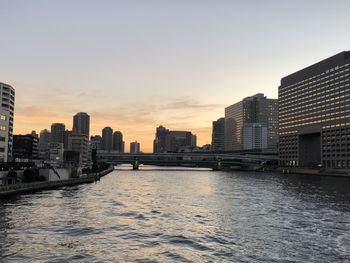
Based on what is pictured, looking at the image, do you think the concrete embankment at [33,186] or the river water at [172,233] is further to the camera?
the concrete embankment at [33,186]

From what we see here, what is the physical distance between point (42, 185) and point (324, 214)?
67178 millimetres

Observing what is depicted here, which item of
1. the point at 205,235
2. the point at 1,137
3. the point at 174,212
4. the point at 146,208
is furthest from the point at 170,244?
the point at 1,137

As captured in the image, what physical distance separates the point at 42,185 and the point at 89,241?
66.6m

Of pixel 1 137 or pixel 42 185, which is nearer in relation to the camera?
pixel 42 185

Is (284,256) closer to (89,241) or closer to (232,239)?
(232,239)

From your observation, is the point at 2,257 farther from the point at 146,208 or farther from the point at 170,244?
the point at 146,208

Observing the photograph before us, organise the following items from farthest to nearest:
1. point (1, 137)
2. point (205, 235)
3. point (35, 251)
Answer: point (1, 137) → point (205, 235) → point (35, 251)

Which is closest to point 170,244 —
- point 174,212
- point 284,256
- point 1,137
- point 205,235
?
point 205,235

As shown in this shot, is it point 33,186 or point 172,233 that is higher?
point 33,186

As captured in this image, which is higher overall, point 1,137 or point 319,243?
point 1,137

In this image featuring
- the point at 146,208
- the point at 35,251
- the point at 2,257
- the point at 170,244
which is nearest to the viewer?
the point at 2,257

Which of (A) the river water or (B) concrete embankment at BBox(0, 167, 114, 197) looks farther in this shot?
(B) concrete embankment at BBox(0, 167, 114, 197)

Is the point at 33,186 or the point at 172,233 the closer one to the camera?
the point at 172,233

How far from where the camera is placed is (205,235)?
40.0 m
